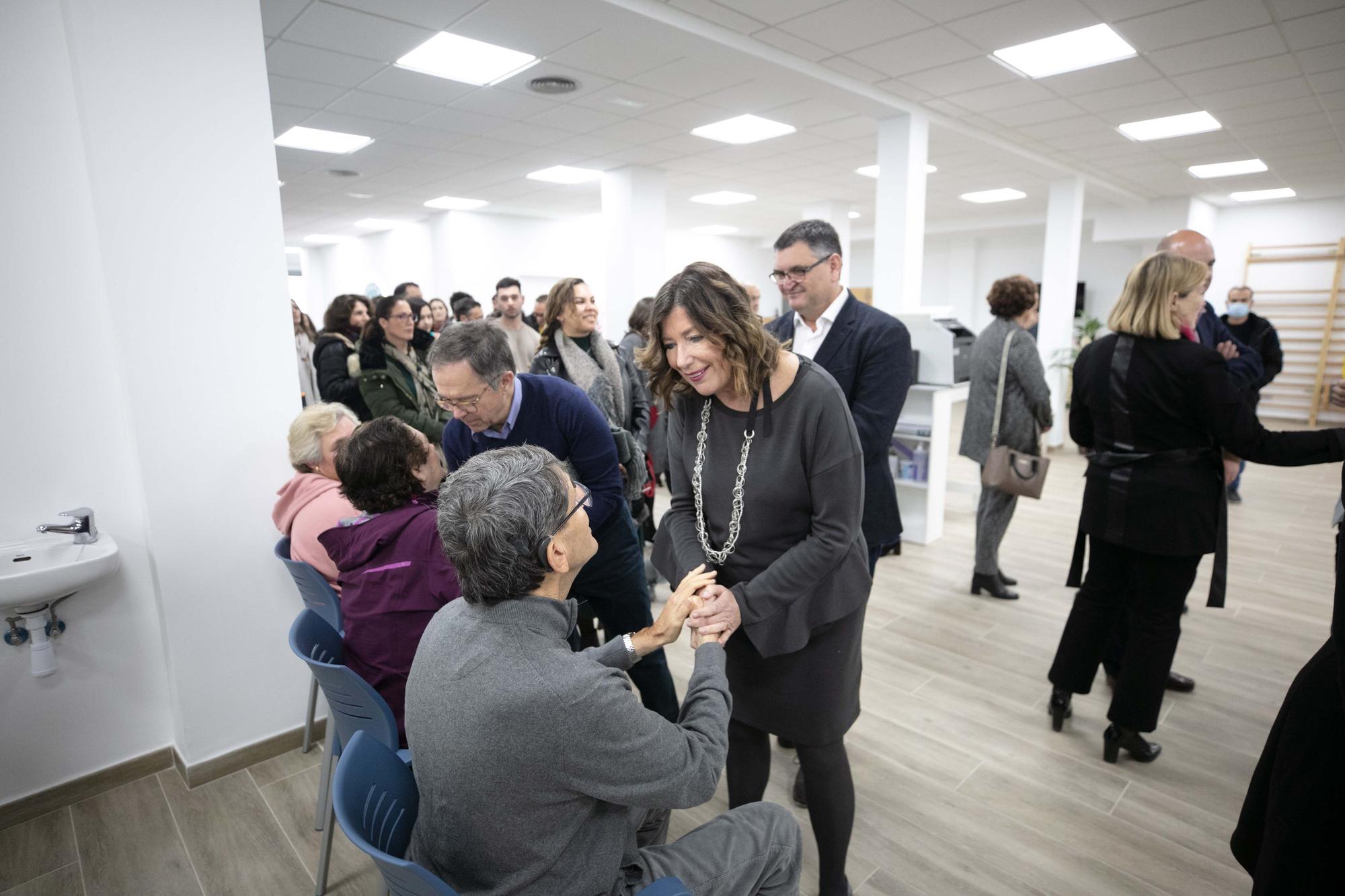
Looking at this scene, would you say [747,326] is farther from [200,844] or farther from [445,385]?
[200,844]

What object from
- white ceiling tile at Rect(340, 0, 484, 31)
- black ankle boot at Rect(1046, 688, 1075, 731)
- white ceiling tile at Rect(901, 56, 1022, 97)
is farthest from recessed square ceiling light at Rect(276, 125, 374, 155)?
black ankle boot at Rect(1046, 688, 1075, 731)

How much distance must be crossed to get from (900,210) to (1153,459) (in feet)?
13.1

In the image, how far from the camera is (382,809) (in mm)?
1157

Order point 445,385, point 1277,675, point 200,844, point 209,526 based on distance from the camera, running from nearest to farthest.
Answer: point 445,385 < point 200,844 < point 209,526 < point 1277,675

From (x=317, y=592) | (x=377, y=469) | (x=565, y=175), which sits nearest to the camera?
(x=377, y=469)

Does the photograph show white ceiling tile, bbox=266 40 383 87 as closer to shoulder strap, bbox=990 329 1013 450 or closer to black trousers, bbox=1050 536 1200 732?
shoulder strap, bbox=990 329 1013 450

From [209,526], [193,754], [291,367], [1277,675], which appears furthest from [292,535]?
[1277,675]

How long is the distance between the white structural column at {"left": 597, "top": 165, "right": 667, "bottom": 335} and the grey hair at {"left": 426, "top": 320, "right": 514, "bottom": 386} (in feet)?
17.5

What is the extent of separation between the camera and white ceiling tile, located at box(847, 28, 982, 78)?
13.1ft

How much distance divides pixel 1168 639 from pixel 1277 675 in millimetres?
1348

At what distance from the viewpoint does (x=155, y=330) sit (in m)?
2.12

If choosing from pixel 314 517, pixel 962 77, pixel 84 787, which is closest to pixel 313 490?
pixel 314 517

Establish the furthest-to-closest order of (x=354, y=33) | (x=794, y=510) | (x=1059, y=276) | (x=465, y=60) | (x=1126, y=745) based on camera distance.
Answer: (x=1059, y=276)
(x=465, y=60)
(x=354, y=33)
(x=1126, y=745)
(x=794, y=510)

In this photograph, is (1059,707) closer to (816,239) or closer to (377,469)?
(816,239)
